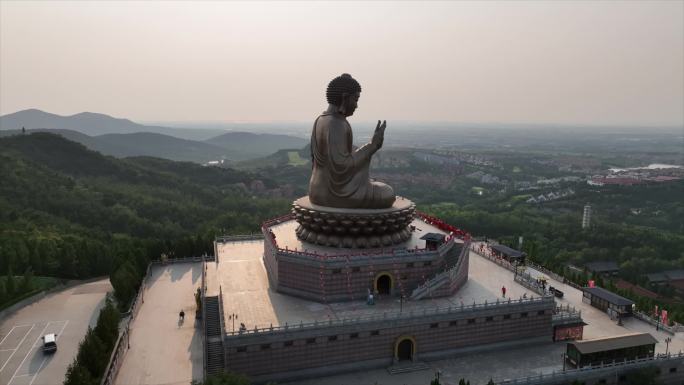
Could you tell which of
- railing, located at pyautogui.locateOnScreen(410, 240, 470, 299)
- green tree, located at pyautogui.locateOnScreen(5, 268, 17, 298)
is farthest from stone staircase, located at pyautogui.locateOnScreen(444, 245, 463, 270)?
green tree, located at pyautogui.locateOnScreen(5, 268, 17, 298)

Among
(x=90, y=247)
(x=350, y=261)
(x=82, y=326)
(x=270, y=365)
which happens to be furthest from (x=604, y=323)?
(x=90, y=247)

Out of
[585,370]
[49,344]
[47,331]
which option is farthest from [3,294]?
[585,370]

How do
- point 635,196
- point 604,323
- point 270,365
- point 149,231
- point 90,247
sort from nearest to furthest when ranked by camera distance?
point 270,365, point 604,323, point 90,247, point 149,231, point 635,196

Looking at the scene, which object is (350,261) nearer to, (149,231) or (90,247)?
(90,247)

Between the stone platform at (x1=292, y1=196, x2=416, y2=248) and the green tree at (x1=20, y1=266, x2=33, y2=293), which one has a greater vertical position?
the stone platform at (x1=292, y1=196, x2=416, y2=248)

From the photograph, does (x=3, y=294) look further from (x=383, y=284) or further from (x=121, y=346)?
(x=383, y=284)

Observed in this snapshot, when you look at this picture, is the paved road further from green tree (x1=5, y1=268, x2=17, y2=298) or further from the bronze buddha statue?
the bronze buddha statue
